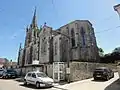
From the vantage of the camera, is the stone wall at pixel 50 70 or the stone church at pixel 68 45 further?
the stone church at pixel 68 45

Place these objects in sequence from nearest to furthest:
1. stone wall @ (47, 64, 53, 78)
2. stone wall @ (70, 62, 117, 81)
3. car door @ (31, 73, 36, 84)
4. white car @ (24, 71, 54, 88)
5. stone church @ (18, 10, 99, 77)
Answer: white car @ (24, 71, 54, 88), car door @ (31, 73, 36, 84), stone wall @ (70, 62, 117, 81), stone wall @ (47, 64, 53, 78), stone church @ (18, 10, 99, 77)

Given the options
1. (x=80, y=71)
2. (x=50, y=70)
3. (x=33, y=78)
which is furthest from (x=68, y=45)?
(x=33, y=78)

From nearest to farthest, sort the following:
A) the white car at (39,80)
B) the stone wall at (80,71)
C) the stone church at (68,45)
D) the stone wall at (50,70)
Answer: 1. the white car at (39,80)
2. the stone wall at (80,71)
3. the stone wall at (50,70)
4. the stone church at (68,45)

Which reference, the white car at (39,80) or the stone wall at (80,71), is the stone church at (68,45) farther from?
the white car at (39,80)

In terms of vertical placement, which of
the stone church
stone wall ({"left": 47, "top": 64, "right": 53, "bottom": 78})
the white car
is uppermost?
the stone church

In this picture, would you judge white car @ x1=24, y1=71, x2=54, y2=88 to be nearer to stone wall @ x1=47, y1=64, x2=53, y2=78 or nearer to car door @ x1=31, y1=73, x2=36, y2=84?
car door @ x1=31, y1=73, x2=36, y2=84

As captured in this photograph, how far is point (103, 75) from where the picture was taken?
60.9 feet

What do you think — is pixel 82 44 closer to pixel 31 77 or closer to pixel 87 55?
pixel 87 55

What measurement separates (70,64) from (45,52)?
19227mm

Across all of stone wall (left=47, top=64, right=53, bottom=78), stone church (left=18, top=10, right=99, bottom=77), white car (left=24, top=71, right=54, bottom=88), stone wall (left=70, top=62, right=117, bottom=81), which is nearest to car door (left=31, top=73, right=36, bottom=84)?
white car (left=24, top=71, right=54, bottom=88)

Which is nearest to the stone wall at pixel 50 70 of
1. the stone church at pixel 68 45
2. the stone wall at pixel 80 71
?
the stone wall at pixel 80 71

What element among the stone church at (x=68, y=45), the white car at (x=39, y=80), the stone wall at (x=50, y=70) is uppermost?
the stone church at (x=68, y=45)

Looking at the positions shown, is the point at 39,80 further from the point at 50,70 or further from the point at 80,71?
the point at 80,71

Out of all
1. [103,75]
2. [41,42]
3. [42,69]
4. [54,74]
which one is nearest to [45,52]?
[41,42]
